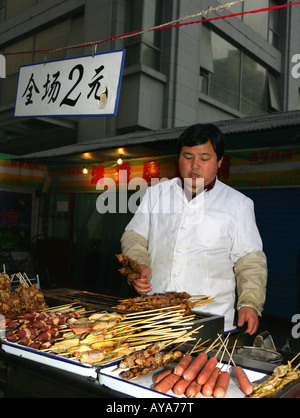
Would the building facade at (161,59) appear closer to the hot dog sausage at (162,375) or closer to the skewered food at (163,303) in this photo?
the skewered food at (163,303)

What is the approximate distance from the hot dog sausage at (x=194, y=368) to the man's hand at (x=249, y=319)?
2.95 feet

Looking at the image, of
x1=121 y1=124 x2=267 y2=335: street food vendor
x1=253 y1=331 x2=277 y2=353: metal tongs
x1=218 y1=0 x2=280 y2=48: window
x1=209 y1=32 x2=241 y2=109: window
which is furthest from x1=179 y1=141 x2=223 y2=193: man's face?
x1=218 y1=0 x2=280 y2=48: window

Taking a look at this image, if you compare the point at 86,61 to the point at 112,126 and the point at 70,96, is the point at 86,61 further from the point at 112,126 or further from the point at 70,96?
the point at 112,126

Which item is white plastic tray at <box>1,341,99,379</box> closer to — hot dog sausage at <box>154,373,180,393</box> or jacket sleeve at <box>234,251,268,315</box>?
hot dog sausage at <box>154,373,180,393</box>

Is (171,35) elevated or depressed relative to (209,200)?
elevated

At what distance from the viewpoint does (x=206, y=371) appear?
1835mm

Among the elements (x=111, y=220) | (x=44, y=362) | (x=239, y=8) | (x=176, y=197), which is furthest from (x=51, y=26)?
(x=44, y=362)

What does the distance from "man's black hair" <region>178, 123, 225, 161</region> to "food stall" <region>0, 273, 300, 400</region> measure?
4.16 feet

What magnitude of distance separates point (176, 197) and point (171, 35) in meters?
9.45

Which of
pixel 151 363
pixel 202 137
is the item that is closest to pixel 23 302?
pixel 151 363

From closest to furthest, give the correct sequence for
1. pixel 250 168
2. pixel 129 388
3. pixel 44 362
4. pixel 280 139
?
pixel 129 388, pixel 44 362, pixel 280 139, pixel 250 168

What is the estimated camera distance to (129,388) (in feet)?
5.48

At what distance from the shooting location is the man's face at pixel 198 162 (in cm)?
315

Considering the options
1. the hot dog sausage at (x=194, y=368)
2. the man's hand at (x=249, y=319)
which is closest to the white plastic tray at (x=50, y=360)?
the hot dog sausage at (x=194, y=368)
